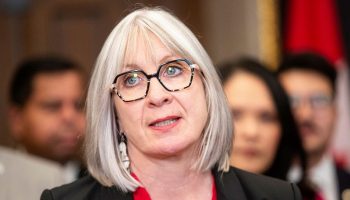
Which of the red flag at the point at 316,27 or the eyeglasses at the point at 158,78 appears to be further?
the red flag at the point at 316,27

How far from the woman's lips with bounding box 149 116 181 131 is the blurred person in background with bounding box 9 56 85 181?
1.91 meters

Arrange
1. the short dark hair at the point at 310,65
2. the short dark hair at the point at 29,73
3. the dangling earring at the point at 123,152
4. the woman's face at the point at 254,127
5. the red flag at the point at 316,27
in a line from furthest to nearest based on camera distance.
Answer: the red flag at the point at 316,27 → the short dark hair at the point at 29,73 → the short dark hair at the point at 310,65 → the woman's face at the point at 254,127 → the dangling earring at the point at 123,152

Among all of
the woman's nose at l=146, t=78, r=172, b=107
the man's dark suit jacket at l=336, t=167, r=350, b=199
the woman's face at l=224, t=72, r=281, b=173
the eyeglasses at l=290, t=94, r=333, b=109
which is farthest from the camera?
the eyeglasses at l=290, t=94, r=333, b=109

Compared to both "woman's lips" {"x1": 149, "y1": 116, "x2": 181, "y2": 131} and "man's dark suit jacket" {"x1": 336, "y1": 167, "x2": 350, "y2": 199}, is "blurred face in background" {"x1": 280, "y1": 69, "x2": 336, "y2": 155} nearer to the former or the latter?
"man's dark suit jacket" {"x1": 336, "y1": 167, "x2": 350, "y2": 199}

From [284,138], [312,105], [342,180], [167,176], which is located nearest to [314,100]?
[312,105]

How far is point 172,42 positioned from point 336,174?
71.9 inches

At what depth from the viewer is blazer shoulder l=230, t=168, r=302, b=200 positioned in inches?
96.8

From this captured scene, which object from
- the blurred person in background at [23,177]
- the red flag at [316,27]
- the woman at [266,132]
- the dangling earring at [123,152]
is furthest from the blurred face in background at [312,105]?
the dangling earring at [123,152]

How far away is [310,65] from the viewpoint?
420 centimetres

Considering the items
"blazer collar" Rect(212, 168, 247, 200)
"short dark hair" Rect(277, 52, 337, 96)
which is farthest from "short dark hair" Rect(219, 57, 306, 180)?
"blazer collar" Rect(212, 168, 247, 200)

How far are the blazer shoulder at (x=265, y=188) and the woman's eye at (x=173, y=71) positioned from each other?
14.8 inches

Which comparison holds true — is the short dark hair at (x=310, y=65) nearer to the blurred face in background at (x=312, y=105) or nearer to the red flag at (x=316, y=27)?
the blurred face in background at (x=312, y=105)

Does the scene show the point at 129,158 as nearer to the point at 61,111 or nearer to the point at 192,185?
the point at 192,185

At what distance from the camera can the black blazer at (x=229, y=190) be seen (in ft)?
7.79
